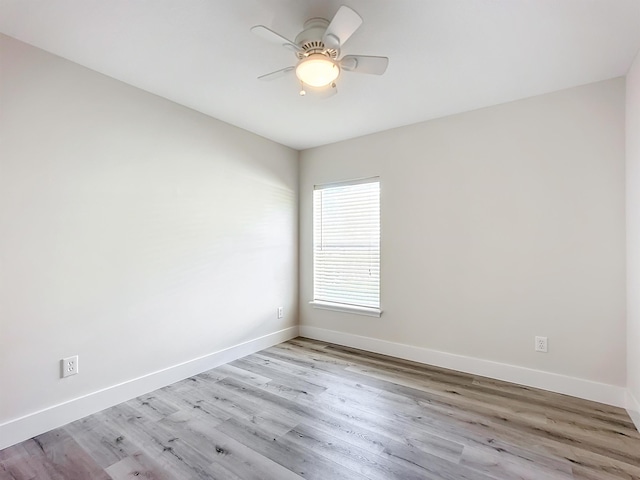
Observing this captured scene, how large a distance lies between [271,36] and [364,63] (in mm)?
580

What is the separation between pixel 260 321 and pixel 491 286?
8.00ft

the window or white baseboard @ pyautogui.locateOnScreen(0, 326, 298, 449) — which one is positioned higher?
the window

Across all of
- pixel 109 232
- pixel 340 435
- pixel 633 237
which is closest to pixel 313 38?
pixel 109 232

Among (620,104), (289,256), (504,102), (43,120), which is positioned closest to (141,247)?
(43,120)

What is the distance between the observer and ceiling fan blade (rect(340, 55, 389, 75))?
1.86m

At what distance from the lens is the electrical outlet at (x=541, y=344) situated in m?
2.66

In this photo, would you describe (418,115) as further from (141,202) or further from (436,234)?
(141,202)

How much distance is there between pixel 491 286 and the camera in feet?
9.53

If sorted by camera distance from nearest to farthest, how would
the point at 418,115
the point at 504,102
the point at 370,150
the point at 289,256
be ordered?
the point at 504,102, the point at 418,115, the point at 370,150, the point at 289,256

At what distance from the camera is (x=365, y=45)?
2031mm

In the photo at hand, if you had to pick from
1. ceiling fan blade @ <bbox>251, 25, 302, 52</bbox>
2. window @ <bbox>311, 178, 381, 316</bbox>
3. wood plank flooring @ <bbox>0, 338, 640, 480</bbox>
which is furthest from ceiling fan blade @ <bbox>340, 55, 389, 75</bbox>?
wood plank flooring @ <bbox>0, 338, 640, 480</bbox>

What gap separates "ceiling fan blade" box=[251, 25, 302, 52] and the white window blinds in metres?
2.06

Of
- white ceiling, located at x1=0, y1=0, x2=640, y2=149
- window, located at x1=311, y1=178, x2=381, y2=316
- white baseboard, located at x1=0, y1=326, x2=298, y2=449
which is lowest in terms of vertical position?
white baseboard, located at x1=0, y1=326, x2=298, y2=449

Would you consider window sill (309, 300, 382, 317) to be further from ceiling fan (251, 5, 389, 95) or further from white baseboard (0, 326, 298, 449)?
ceiling fan (251, 5, 389, 95)
